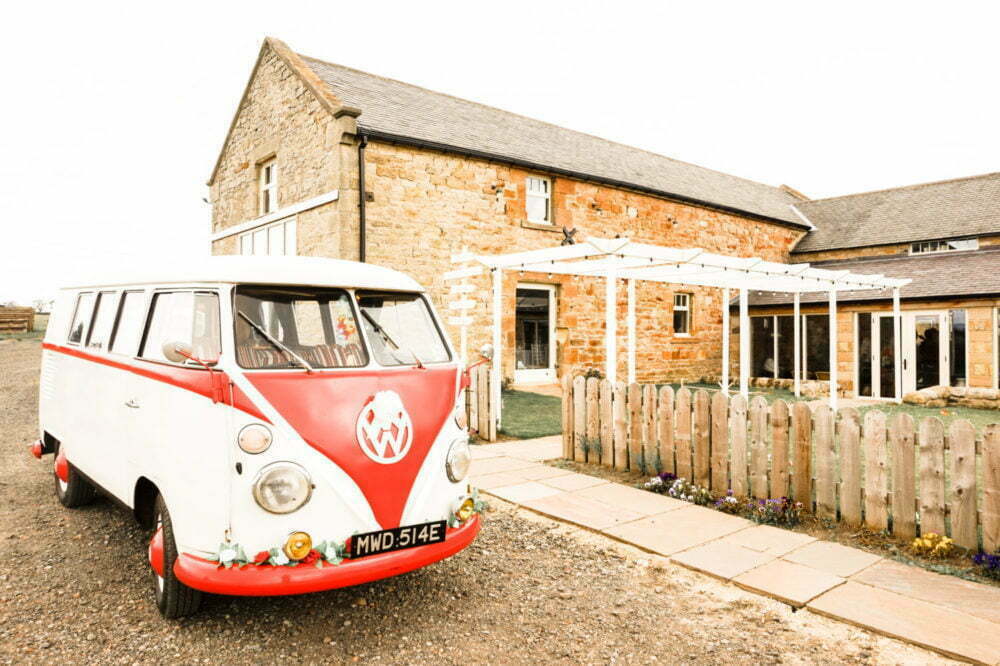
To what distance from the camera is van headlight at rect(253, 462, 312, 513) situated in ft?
10.3

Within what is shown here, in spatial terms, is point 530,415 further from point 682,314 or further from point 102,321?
point 682,314

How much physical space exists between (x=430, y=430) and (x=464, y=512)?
1.82 feet

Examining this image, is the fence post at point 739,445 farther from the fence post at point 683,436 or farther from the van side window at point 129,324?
the van side window at point 129,324

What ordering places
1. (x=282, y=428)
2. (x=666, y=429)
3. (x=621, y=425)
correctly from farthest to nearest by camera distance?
(x=621, y=425)
(x=666, y=429)
(x=282, y=428)

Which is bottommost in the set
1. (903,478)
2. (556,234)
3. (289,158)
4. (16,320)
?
(903,478)

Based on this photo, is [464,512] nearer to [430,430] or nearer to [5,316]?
[430,430]

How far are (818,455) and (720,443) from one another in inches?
36.5

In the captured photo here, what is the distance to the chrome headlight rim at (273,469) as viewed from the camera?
3.13 meters

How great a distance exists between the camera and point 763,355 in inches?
766

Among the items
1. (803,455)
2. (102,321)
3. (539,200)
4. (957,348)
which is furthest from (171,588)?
(957,348)

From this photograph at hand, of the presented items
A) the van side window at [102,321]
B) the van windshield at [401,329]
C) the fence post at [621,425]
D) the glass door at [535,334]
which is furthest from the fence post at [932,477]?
the glass door at [535,334]

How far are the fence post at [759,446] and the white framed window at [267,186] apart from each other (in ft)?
44.3

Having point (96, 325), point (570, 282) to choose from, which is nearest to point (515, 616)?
point (96, 325)

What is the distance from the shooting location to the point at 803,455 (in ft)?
17.6
